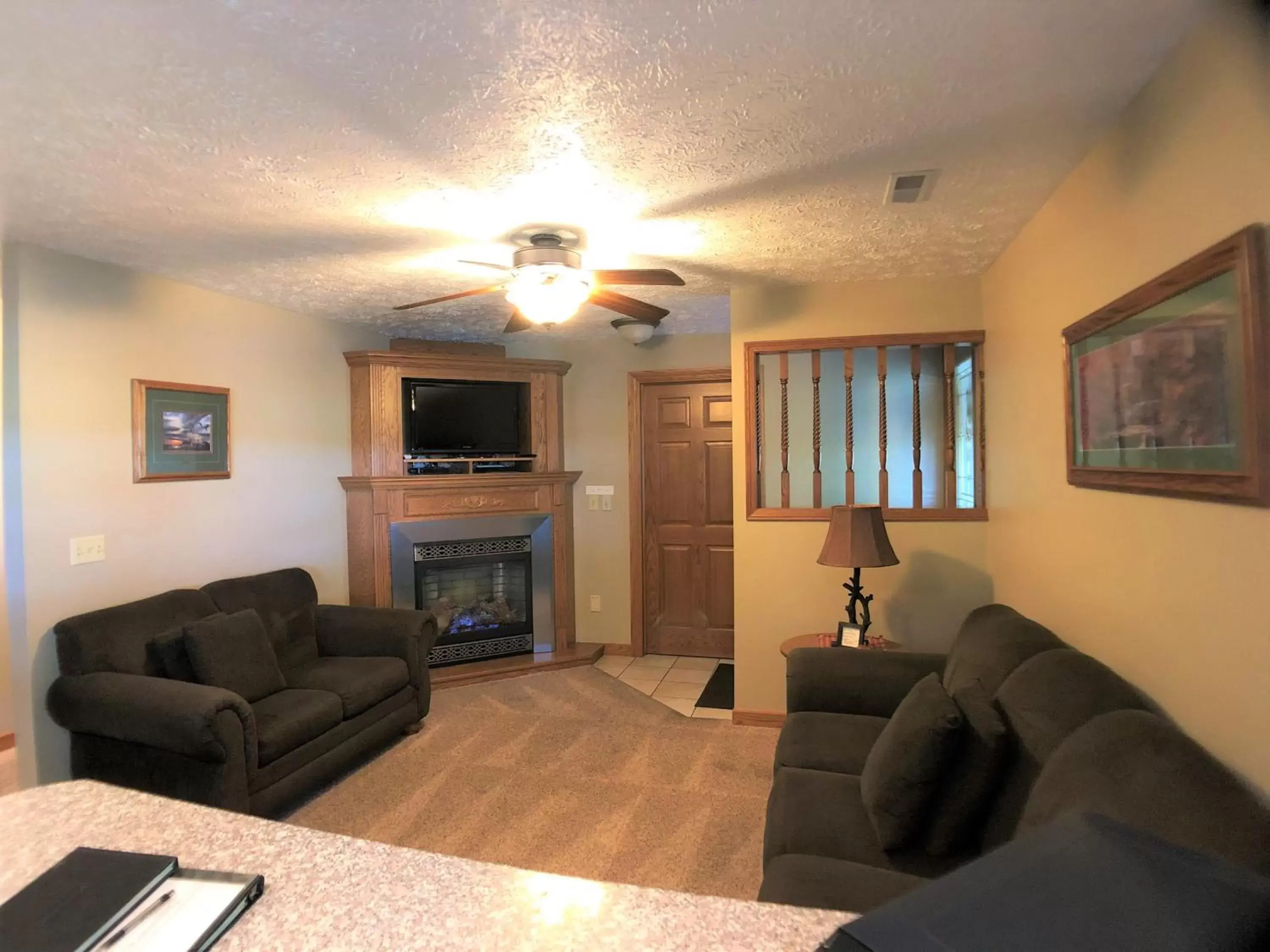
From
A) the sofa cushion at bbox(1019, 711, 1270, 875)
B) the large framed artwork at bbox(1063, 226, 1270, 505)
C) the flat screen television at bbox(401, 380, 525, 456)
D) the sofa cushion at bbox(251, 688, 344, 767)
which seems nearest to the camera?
the sofa cushion at bbox(1019, 711, 1270, 875)

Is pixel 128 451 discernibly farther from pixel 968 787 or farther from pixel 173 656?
pixel 968 787

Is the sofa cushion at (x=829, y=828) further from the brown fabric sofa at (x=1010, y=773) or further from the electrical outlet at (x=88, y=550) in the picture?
the electrical outlet at (x=88, y=550)

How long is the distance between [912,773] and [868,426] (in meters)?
3.11

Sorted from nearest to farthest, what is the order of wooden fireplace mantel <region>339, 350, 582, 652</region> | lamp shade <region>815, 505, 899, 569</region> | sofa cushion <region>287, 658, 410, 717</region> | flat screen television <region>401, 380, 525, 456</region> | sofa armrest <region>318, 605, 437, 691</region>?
lamp shade <region>815, 505, 899, 569</region> → sofa cushion <region>287, 658, 410, 717</region> → sofa armrest <region>318, 605, 437, 691</region> → wooden fireplace mantel <region>339, 350, 582, 652</region> → flat screen television <region>401, 380, 525, 456</region>

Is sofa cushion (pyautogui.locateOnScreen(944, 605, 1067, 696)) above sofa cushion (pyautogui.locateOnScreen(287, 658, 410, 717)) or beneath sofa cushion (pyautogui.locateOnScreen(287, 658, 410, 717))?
above

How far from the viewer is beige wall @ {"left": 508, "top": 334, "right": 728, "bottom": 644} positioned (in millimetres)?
4859

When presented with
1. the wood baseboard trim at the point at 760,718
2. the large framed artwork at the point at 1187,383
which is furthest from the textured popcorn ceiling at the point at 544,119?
the wood baseboard trim at the point at 760,718

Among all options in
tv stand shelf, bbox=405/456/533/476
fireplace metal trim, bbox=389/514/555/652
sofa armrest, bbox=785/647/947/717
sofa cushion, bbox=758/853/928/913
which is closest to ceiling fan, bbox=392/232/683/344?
sofa armrest, bbox=785/647/947/717

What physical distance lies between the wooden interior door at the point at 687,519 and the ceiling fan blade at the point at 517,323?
1584 millimetres

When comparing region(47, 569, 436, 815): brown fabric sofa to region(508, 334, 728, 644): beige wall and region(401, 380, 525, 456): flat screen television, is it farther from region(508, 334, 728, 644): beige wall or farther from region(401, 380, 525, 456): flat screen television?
region(508, 334, 728, 644): beige wall

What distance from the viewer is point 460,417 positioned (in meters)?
4.43

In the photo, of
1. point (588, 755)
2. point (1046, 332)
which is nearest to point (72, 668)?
point (588, 755)

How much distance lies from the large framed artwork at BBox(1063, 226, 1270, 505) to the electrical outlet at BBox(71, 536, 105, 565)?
374cm

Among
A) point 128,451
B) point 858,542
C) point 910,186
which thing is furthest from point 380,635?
Answer: point 910,186
